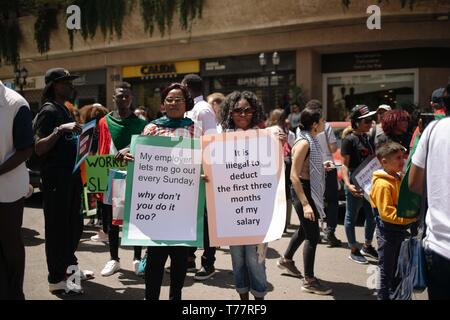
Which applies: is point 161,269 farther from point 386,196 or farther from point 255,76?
point 255,76

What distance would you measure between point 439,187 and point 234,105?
1811 millimetres

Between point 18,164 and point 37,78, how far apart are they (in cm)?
2586

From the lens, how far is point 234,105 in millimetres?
3885

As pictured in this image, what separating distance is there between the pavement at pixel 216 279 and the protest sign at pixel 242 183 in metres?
1.33

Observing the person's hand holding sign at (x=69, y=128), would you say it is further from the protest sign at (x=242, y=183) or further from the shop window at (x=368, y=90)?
the shop window at (x=368, y=90)

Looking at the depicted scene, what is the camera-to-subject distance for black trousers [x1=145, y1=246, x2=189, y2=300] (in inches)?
145

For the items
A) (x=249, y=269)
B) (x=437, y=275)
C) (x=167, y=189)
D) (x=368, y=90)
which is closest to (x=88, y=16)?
(x=368, y=90)

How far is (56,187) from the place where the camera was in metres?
4.62

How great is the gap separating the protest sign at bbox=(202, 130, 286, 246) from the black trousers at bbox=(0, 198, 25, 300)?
4.60 ft

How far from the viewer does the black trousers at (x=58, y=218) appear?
4633 mm

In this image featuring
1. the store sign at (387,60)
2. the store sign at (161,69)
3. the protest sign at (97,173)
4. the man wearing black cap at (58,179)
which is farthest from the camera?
the store sign at (161,69)

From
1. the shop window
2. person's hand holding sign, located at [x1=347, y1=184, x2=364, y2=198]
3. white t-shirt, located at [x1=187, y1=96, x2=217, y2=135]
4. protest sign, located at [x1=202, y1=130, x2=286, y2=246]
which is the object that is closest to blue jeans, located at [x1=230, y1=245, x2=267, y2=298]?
protest sign, located at [x1=202, y1=130, x2=286, y2=246]

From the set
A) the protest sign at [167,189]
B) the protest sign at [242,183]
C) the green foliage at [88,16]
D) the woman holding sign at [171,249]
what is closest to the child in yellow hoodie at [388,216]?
the protest sign at [242,183]
